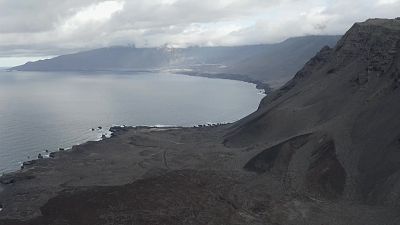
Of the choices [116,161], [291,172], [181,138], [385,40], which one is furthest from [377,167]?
[181,138]

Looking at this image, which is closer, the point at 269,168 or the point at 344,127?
the point at 269,168

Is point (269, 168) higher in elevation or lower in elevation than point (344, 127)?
lower

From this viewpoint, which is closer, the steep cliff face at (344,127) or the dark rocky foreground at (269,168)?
the dark rocky foreground at (269,168)

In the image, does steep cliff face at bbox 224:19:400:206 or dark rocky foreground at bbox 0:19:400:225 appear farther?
steep cliff face at bbox 224:19:400:206
